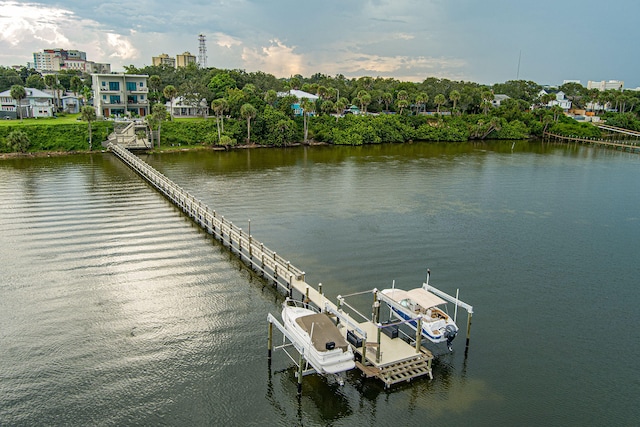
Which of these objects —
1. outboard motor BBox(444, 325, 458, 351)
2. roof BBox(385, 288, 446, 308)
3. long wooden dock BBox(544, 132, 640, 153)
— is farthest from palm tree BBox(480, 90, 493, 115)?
outboard motor BBox(444, 325, 458, 351)

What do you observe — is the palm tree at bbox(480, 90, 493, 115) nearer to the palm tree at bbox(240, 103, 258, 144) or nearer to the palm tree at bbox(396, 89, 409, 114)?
the palm tree at bbox(396, 89, 409, 114)

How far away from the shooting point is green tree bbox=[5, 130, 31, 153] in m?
74.6

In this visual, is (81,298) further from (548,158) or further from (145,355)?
(548,158)

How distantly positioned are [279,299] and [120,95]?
271 feet

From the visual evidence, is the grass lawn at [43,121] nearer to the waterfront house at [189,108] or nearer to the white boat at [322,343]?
the waterfront house at [189,108]

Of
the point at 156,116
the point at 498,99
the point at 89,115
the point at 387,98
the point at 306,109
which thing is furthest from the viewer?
the point at 498,99

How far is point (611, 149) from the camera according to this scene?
107 m

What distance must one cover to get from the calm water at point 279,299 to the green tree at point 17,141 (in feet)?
56.4

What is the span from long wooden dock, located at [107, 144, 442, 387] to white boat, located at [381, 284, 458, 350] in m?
1.05

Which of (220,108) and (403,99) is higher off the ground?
(403,99)

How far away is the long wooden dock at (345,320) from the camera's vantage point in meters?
21.8

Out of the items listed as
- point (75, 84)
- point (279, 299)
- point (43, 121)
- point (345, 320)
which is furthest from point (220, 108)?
point (345, 320)

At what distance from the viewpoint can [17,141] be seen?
245ft

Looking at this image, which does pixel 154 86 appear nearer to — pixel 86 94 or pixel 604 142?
pixel 86 94
